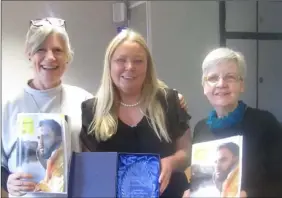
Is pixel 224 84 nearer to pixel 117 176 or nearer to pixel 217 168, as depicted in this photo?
pixel 217 168

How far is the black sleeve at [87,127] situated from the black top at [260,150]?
255 mm

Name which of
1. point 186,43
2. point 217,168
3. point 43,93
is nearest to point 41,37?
point 43,93

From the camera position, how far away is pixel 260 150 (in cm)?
90

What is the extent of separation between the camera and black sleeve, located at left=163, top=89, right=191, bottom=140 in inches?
37.2

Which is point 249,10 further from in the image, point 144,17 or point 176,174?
point 176,174

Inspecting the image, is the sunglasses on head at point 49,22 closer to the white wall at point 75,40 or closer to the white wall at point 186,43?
Result: the white wall at point 75,40

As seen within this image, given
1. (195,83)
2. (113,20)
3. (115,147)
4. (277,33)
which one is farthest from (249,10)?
(115,147)

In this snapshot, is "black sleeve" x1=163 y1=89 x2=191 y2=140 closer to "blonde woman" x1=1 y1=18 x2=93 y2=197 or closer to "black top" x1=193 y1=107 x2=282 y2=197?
"black top" x1=193 y1=107 x2=282 y2=197

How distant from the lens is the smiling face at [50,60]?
3.11ft

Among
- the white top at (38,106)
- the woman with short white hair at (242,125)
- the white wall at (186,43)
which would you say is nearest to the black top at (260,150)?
the woman with short white hair at (242,125)

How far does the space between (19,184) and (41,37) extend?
0.35m

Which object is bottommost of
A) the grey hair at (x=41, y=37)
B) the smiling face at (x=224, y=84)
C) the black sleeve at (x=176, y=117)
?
the black sleeve at (x=176, y=117)

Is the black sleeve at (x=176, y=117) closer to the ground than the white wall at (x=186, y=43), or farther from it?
closer to the ground

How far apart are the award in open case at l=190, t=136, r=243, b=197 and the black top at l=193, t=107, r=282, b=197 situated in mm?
18
